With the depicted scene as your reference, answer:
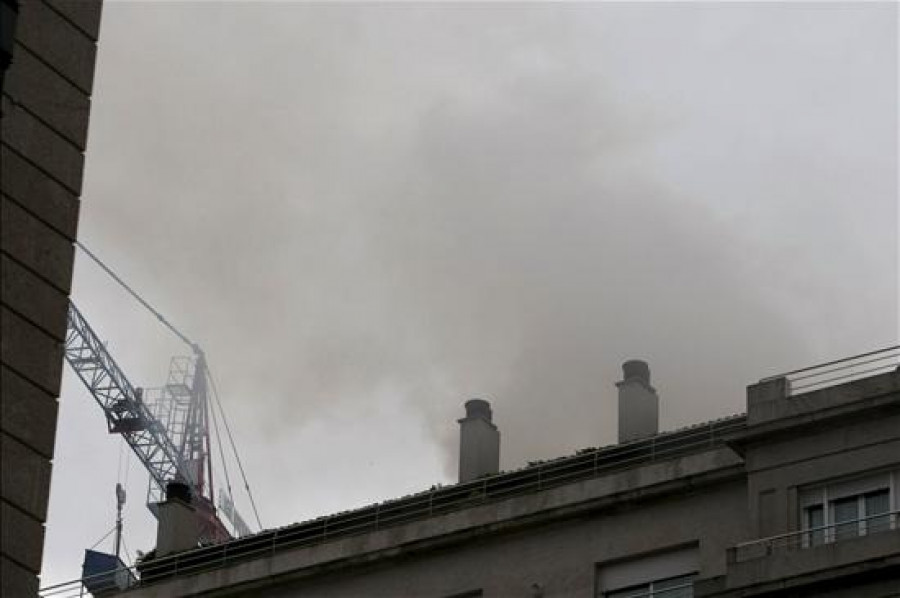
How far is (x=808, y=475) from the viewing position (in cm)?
5047

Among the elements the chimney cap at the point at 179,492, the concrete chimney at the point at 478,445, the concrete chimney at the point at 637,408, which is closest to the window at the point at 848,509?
the concrete chimney at the point at 637,408

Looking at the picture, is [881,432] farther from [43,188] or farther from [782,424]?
[43,188]

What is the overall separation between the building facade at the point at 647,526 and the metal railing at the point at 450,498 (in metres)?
0.05

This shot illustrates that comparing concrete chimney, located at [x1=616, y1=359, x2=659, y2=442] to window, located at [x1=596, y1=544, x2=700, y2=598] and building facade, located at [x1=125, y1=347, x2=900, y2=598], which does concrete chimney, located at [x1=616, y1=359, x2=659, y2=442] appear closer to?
building facade, located at [x1=125, y1=347, x2=900, y2=598]

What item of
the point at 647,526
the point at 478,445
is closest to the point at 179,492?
the point at 478,445

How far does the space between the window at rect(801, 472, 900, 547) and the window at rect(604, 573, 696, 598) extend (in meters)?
3.47

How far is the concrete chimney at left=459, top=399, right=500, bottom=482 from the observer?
203ft

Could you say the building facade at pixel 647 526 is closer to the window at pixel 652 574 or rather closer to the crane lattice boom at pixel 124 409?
the window at pixel 652 574

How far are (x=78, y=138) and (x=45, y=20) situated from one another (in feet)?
5.86

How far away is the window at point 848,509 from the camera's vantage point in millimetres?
49000

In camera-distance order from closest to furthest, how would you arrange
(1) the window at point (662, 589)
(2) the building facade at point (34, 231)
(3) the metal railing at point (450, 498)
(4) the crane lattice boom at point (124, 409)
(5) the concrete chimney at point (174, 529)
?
1. (2) the building facade at point (34, 231)
2. (1) the window at point (662, 589)
3. (3) the metal railing at point (450, 498)
4. (5) the concrete chimney at point (174, 529)
5. (4) the crane lattice boom at point (124, 409)

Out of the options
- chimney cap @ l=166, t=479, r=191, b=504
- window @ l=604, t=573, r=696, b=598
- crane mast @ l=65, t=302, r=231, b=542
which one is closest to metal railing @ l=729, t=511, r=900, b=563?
window @ l=604, t=573, r=696, b=598

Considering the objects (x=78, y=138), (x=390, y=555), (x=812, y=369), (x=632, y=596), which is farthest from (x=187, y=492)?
(x=78, y=138)

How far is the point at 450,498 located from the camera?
58.6 m
